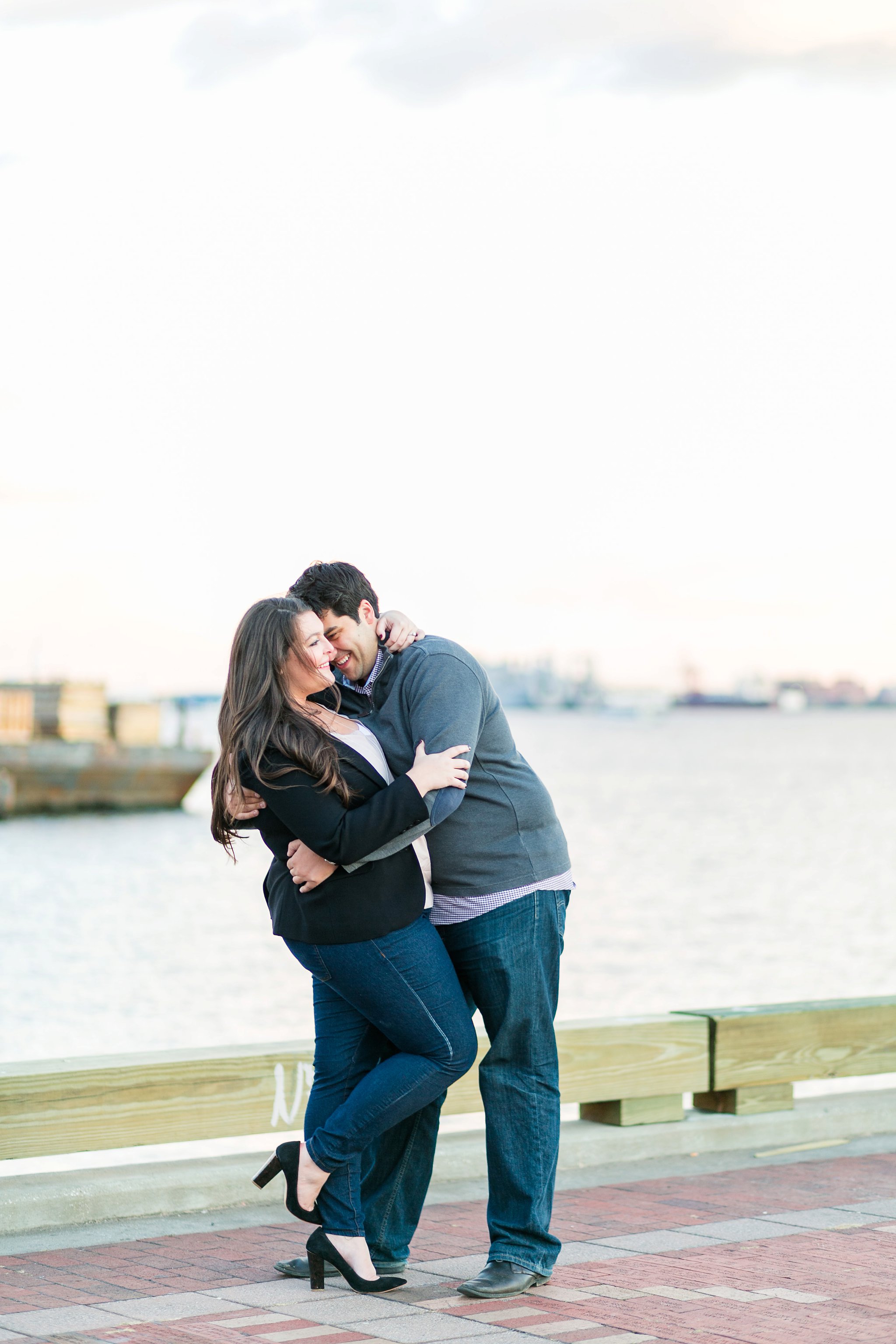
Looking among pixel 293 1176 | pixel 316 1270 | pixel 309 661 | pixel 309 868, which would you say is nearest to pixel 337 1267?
pixel 316 1270

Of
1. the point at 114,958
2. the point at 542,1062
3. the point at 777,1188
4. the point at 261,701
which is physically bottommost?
the point at 114,958

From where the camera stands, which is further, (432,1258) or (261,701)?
(432,1258)

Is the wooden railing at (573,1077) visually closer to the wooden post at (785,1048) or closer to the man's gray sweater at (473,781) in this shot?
the wooden post at (785,1048)

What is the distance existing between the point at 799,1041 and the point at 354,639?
2.73 m

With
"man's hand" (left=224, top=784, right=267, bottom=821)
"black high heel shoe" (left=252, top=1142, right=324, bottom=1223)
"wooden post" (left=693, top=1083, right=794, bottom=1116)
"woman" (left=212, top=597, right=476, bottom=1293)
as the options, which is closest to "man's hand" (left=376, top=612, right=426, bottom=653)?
"woman" (left=212, top=597, right=476, bottom=1293)

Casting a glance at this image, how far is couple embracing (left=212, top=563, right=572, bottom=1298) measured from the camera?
3793 millimetres

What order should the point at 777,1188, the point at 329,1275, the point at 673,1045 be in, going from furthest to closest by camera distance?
the point at 673,1045
the point at 777,1188
the point at 329,1275

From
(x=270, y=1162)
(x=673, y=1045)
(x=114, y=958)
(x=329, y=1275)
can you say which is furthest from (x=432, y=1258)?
(x=114, y=958)

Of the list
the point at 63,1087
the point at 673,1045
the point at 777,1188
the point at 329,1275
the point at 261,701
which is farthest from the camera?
the point at 673,1045

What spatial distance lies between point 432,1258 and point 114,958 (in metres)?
24.5

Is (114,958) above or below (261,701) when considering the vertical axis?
below

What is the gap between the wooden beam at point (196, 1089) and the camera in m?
4.40

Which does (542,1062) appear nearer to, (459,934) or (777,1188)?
(459,934)

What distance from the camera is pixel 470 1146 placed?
525 centimetres
